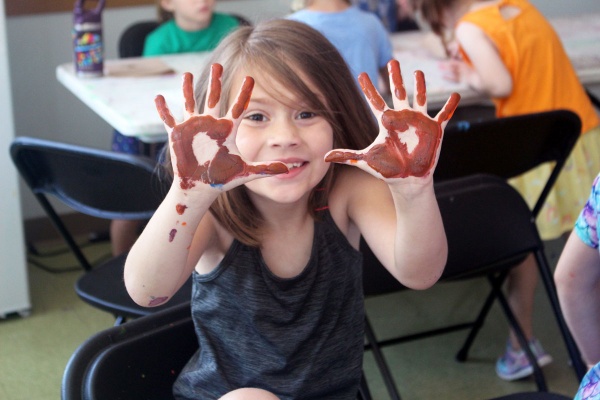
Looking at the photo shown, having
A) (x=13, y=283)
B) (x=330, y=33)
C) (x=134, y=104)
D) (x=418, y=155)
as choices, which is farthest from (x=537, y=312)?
(x=418, y=155)

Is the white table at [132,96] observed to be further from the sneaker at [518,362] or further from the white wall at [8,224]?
the sneaker at [518,362]

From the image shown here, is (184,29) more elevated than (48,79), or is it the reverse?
(184,29)

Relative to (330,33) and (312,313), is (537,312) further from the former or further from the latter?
(312,313)

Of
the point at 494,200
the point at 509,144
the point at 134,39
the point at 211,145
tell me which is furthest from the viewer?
the point at 134,39

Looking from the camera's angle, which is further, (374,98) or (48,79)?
(48,79)

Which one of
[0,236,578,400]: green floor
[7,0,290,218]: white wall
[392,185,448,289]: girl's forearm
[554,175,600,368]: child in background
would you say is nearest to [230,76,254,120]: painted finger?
[392,185,448,289]: girl's forearm

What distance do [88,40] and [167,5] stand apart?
0.82m

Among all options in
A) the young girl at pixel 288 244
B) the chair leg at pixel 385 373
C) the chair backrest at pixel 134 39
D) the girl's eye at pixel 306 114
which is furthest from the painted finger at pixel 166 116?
the chair backrest at pixel 134 39

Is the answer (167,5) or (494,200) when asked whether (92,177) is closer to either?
(494,200)

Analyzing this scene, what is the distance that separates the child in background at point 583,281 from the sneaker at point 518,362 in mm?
1093

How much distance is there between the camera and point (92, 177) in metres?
1.85

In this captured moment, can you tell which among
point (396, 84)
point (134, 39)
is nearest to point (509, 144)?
point (396, 84)

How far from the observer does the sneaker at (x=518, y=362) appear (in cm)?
241

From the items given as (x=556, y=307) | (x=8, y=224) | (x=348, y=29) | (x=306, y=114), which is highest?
(x=306, y=114)
